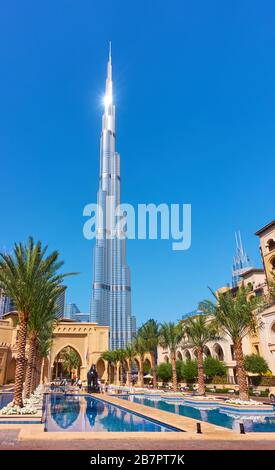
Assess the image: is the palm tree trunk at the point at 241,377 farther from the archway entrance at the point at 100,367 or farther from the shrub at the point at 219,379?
the archway entrance at the point at 100,367

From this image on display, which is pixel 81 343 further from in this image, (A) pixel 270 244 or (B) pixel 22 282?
(B) pixel 22 282

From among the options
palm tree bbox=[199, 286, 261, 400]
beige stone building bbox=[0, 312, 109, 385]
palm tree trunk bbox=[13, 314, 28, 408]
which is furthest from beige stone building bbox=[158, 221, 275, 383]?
palm tree trunk bbox=[13, 314, 28, 408]

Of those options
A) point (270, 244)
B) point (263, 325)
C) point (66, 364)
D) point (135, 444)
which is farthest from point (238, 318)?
point (66, 364)

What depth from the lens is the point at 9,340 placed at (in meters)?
54.0

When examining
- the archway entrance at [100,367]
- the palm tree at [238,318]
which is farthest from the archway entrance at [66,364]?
the palm tree at [238,318]

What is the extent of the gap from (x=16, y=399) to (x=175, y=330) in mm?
19154

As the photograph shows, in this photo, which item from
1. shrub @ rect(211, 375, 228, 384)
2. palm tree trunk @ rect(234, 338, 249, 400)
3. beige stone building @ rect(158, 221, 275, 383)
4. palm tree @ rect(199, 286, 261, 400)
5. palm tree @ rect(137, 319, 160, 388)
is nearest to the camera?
palm tree trunk @ rect(234, 338, 249, 400)

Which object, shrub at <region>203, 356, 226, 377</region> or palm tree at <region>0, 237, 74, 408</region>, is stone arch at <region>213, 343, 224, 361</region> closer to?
shrub at <region>203, 356, 226, 377</region>

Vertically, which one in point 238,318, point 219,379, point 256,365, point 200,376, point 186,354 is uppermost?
point 238,318

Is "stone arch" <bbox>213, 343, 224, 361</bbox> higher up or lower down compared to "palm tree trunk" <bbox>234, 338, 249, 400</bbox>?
higher up

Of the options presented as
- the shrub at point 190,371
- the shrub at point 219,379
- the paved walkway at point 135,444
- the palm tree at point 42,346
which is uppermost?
the palm tree at point 42,346

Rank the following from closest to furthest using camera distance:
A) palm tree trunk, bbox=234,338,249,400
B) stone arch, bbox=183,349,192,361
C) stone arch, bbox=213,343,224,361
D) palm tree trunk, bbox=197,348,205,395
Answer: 1. palm tree trunk, bbox=234,338,249,400
2. palm tree trunk, bbox=197,348,205,395
3. stone arch, bbox=213,343,224,361
4. stone arch, bbox=183,349,192,361
